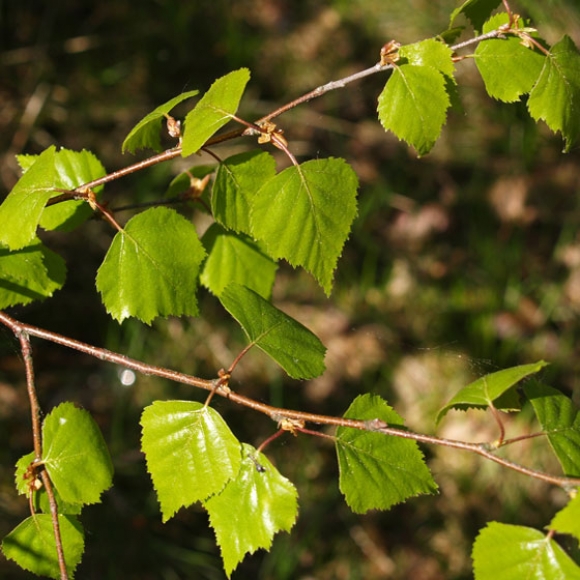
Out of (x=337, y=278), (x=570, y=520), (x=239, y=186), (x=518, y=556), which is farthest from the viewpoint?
(x=337, y=278)

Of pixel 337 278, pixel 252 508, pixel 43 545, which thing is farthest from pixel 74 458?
pixel 337 278

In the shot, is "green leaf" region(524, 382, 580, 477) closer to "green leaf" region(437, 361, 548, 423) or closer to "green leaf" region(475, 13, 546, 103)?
"green leaf" region(437, 361, 548, 423)

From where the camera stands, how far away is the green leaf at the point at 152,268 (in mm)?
1151

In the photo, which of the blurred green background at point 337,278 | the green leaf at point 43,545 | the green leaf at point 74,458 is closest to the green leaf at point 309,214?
the green leaf at point 74,458

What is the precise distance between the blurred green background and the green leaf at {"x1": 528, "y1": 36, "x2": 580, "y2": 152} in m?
1.42

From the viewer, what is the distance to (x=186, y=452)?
3.39 feet

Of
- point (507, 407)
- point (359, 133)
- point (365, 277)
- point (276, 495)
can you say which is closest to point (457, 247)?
point (365, 277)

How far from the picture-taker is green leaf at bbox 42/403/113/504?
1.07 m

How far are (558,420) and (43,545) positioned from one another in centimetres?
81

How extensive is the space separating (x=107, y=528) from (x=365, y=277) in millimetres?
1363

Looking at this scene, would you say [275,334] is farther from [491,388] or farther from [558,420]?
[558,420]

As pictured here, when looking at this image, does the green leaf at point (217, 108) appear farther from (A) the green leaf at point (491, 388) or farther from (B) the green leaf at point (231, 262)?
(A) the green leaf at point (491, 388)

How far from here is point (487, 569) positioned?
3.12 ft

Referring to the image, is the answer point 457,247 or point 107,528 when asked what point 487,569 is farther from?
point 457,247
